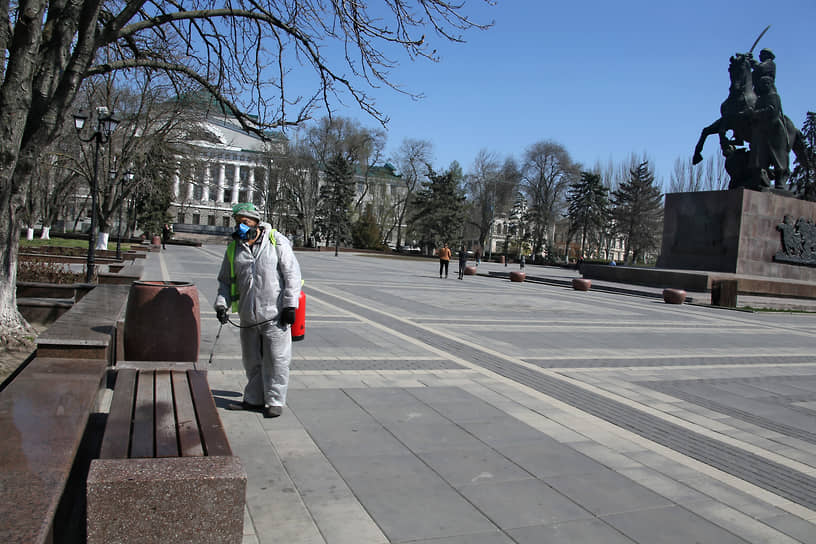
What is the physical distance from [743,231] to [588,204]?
4568cm

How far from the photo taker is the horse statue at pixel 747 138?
27.2 metres

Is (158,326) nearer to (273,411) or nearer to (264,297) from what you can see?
(264,297)

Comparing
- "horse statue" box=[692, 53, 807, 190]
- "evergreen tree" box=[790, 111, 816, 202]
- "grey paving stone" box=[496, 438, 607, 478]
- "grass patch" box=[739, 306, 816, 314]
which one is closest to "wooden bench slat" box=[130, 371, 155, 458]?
"grey paving stone" box=[496, 438, 607, 478]

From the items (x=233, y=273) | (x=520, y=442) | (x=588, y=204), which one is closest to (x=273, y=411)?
(x=233, y=273)

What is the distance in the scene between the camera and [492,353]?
8.52m

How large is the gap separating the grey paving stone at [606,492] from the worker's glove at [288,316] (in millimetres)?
2243

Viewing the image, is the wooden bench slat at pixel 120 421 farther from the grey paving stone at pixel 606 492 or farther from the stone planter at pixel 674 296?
the stone planter at pixel 674 296

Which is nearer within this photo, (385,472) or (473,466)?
(385,472)

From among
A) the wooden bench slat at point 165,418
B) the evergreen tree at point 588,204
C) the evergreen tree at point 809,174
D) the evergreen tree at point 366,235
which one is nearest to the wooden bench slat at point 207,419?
the wooden bench slat at point 165,418

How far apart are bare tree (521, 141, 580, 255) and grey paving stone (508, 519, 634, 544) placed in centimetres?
7105

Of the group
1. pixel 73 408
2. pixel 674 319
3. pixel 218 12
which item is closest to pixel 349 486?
A: pixel 73 408

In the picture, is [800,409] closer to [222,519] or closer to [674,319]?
[222,519]

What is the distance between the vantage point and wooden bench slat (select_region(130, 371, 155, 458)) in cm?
Result: 280

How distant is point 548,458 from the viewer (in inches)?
174
